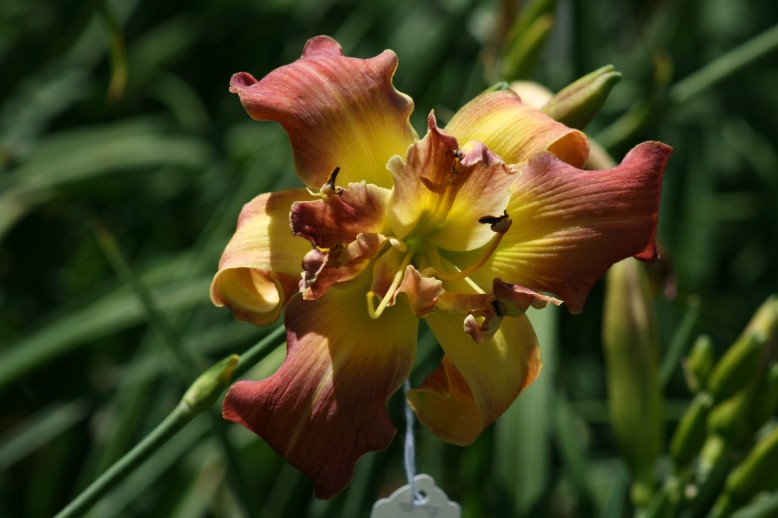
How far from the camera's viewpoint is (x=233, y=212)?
1190 mm

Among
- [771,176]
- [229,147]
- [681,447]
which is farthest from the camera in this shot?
[771,176]

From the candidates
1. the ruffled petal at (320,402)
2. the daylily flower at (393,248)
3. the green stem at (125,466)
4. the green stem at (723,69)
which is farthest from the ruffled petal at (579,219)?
the green stem at (723,69)

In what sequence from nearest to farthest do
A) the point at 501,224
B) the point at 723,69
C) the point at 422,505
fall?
the point at 501,224, the point at 422,505, the point at 723,69

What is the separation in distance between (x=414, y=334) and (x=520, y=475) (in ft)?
1.46

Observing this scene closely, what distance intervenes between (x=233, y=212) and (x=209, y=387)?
0.59 m

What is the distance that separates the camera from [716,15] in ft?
6.33

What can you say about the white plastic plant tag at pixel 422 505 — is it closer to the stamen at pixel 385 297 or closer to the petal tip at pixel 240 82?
the stamen at pixel 385 297

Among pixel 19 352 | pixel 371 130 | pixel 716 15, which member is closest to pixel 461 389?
pixel 371 130

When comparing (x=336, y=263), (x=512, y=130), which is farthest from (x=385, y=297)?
(x=512, y=130)

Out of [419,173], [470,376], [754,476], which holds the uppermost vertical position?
[419,173]

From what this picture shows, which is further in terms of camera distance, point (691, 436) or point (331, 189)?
point (691, 436)

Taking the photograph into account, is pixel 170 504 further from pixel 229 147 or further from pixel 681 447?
pixel 681 447

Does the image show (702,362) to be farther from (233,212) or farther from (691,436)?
(233,212)

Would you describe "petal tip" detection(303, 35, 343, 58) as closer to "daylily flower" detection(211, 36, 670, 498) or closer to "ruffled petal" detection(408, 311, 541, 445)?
"daylily flower" detection(211, 36, 670, 498)
